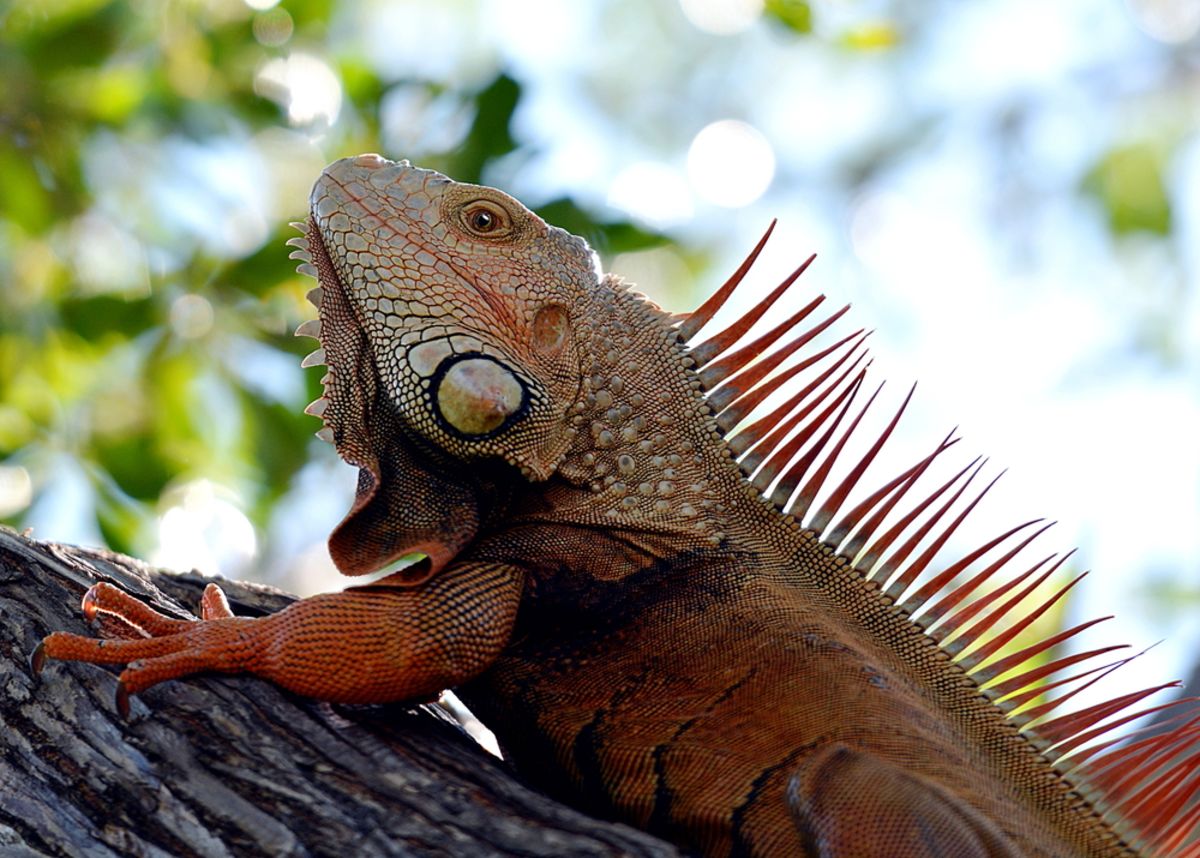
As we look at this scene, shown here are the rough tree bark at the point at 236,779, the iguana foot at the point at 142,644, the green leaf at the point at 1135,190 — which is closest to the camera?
the rough tree bark at the point at 236,779

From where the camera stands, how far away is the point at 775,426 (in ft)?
14.0

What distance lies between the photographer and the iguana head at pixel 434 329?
3.96 meters

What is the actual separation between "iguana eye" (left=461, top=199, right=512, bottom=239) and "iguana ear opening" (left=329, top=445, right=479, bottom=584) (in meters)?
0.84

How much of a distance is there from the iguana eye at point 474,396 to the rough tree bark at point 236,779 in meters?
0.94

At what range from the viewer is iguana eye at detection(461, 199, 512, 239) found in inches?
169

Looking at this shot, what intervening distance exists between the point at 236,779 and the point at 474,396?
1.37 meters

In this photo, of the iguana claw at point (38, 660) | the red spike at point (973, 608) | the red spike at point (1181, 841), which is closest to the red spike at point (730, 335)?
the red spike at point (973, 608)

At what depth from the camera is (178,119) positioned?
697cm

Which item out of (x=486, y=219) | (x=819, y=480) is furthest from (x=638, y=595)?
(x=486, y=219)

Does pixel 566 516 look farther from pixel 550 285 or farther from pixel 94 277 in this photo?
pixel 94 277

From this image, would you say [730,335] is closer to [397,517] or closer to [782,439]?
[782,439]

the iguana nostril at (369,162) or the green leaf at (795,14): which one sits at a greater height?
the green leaf at (795,14)

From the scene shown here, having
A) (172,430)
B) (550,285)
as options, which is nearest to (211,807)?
(550,285)

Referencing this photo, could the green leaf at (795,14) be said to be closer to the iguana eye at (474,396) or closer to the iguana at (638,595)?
the iguana at (638,595)
